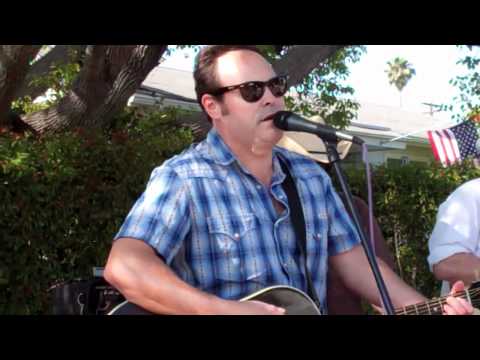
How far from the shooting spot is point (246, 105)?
280 cm

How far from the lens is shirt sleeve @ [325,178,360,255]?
2959 mm

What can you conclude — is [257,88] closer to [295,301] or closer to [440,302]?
[295,301]

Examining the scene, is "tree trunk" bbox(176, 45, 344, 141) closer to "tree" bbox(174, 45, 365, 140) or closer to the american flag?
"tree" bbox(174, 45, 365, 140)

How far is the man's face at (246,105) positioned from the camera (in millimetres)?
2771

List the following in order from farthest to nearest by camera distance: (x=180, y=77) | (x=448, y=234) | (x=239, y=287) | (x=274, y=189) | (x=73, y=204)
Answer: (x=180, y=77)
(x=73, y=204)
(x=448, y=234)
(x=274, y=189)
(x=239, y=287)

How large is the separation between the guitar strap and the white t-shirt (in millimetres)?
1140

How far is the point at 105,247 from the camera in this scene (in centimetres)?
537

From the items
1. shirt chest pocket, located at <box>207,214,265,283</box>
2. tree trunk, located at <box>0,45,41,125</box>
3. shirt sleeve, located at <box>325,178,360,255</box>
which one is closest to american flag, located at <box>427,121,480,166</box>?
tree trunk, located at <box>0,45,41,125</box>

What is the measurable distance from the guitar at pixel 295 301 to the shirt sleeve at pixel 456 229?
105 cm

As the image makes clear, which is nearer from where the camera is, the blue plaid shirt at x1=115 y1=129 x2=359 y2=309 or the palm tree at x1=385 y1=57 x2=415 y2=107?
the blue plaid shirt at x1=115 y1=129 x2=359 y2=309

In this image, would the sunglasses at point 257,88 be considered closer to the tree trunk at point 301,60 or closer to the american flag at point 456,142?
the tree trunk at point 301,60
